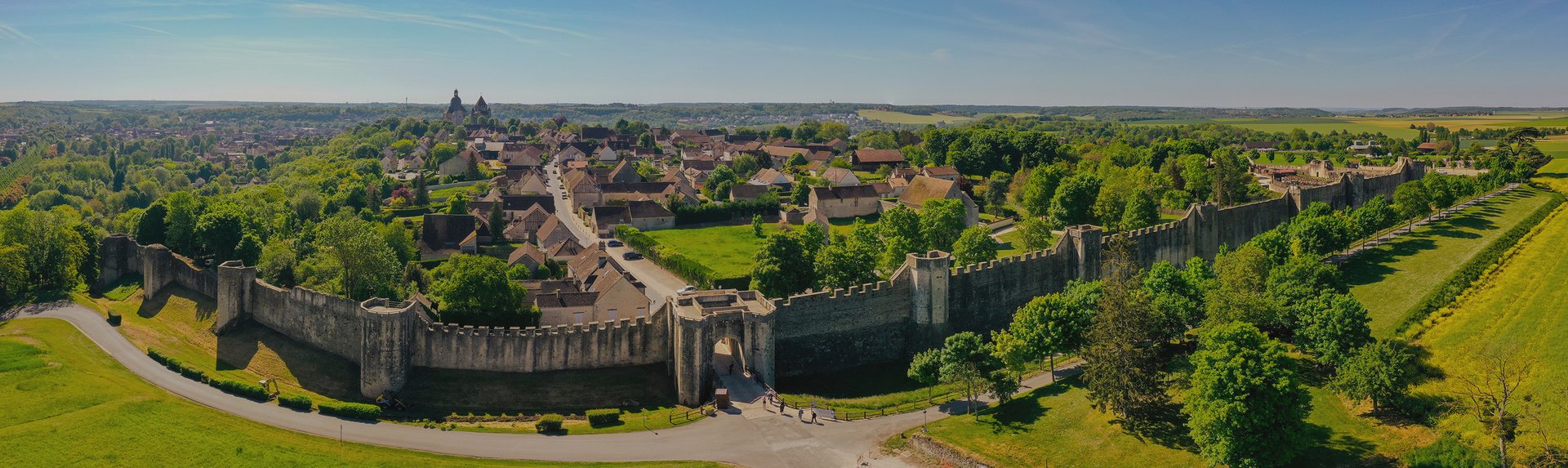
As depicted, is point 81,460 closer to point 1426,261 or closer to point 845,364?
point 845,364

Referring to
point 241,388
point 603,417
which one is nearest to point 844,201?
point 603,417

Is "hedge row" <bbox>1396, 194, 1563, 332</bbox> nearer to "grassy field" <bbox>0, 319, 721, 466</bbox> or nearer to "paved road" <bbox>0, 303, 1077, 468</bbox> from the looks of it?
"paved road" <bbox>0, 303, 1077, 468</bbox>

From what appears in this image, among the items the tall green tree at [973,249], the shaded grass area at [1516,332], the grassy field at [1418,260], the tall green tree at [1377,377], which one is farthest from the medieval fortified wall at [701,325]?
the tall green tree at [1377,377]

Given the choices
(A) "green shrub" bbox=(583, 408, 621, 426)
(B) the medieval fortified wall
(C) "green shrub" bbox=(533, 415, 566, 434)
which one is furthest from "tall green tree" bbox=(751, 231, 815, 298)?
(C) "green shrub" bbox=(533, 415, 566, 434)

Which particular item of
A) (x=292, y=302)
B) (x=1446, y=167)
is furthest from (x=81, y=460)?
(x=1446, y=167)

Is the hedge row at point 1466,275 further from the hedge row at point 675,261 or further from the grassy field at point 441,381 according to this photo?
the hedge row at point 675,261

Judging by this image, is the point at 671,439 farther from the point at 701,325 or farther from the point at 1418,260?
the point at 1418,260
